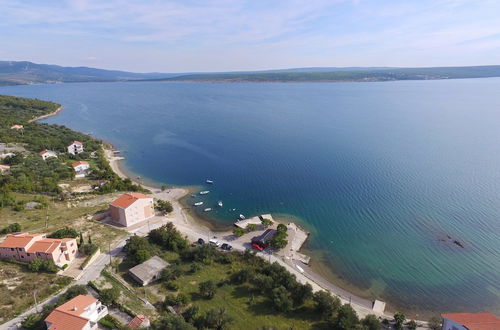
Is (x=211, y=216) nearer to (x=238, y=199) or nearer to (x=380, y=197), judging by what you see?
(x=238, y=199)

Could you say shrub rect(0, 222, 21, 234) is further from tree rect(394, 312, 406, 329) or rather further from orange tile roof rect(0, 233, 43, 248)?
tree rect(394, 312, 406, 329)

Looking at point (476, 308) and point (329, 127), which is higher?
point (329, 127)

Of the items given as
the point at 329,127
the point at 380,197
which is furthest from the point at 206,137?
the point at 380,197

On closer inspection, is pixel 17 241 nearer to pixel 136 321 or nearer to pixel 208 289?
pixel 136 321

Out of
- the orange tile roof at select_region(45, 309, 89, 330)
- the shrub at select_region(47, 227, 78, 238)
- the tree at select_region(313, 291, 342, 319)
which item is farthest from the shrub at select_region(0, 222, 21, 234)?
the tree at select_region(313, 291, 342, 319)

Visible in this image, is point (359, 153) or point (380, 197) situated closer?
point (380, 197)
